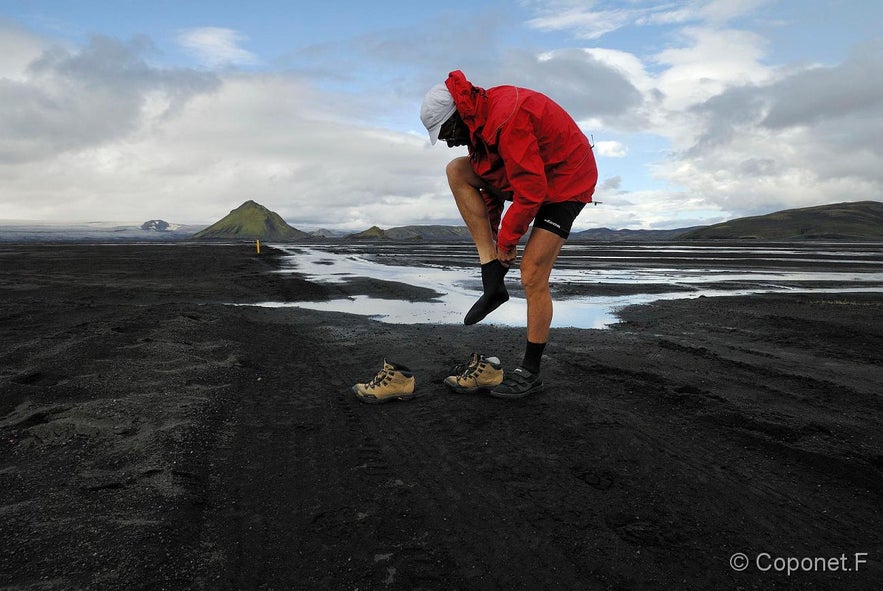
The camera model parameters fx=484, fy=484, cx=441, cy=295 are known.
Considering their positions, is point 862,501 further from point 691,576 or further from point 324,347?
point 324,347

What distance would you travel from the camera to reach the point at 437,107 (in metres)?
3.31

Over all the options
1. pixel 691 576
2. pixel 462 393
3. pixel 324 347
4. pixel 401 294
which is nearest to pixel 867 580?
pixel 691 576

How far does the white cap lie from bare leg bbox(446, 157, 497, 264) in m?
0.62

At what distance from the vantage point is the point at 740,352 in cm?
491

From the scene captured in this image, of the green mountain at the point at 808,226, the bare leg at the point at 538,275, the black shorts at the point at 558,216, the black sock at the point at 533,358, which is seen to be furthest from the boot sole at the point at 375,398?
the green mountain at the point at 808,226

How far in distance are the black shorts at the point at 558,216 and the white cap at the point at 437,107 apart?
96 centimetres

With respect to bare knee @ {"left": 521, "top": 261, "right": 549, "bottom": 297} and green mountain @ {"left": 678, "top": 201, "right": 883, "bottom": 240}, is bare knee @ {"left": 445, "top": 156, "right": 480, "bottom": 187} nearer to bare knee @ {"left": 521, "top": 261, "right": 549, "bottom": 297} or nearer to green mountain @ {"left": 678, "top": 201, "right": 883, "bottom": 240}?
bare knee @ {"left": 521, "top": 261, "right": 549, "bottom": 297}

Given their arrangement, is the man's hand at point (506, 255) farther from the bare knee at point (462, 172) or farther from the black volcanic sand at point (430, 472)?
the black volcanic sand at point (430, 472)

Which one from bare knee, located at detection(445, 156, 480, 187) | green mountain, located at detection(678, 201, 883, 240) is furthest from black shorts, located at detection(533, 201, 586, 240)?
green mountain, located at detection(678, 201, 883, 240)

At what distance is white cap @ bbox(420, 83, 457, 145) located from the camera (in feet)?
10.8

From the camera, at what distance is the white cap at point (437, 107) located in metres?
3.30

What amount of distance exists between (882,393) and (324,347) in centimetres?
475

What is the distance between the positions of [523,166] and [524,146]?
0.42 ft

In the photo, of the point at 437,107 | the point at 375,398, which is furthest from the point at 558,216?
the point at 375,398
